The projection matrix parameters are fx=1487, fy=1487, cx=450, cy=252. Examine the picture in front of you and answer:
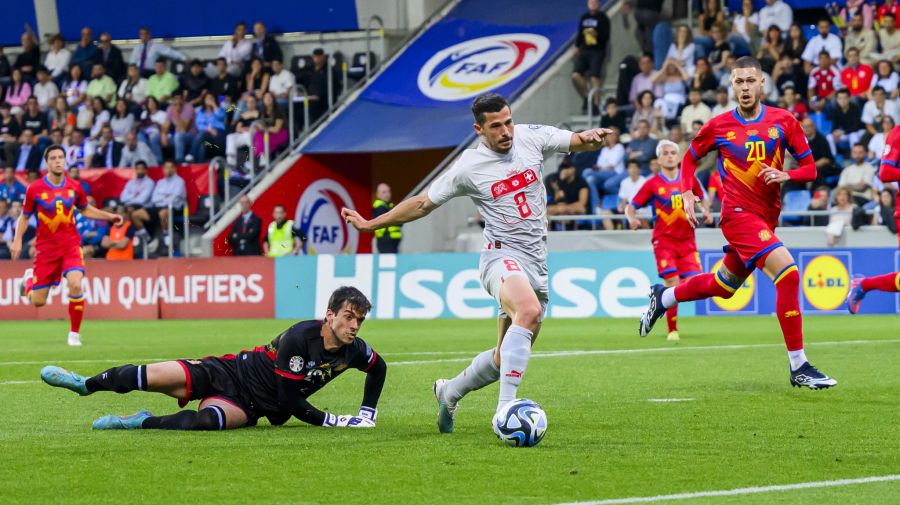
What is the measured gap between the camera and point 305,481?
22.9 feet

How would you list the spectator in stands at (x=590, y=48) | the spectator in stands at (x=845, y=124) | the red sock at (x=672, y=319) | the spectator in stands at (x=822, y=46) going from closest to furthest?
the red sock at (x=672, y=319) < the spectator in stands at (x=845, y=124) < the spectator in stands at (x=822, y=46) < the spectator in stands at (x=590, y=48)

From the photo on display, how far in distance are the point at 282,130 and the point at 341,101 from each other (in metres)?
1.58

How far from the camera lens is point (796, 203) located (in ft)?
84.4

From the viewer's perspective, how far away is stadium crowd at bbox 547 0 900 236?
82.7 feet

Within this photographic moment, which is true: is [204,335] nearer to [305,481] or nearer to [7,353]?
[7,353]

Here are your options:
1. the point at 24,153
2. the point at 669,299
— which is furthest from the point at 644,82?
the point at 669,299

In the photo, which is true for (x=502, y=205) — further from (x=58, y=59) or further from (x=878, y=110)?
(x=58, y=59)

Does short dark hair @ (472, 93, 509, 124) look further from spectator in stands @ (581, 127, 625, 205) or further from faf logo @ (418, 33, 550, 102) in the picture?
faf logo @ (418, 33, 550, 102)

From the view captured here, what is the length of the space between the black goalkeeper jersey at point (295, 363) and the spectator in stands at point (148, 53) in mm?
27218

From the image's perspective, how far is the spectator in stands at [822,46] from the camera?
89.7ft

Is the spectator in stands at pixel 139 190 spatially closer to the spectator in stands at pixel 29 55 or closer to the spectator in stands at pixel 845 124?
the spectator in stands at pixel 29 55

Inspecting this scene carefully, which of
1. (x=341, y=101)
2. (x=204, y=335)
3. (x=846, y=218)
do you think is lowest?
(x=204, y=335)

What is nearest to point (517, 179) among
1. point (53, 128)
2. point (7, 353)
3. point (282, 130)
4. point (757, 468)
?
point (757, 468)

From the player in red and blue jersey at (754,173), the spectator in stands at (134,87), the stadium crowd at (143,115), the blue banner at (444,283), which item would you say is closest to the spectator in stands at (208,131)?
the stadium crowd at (143,115)
